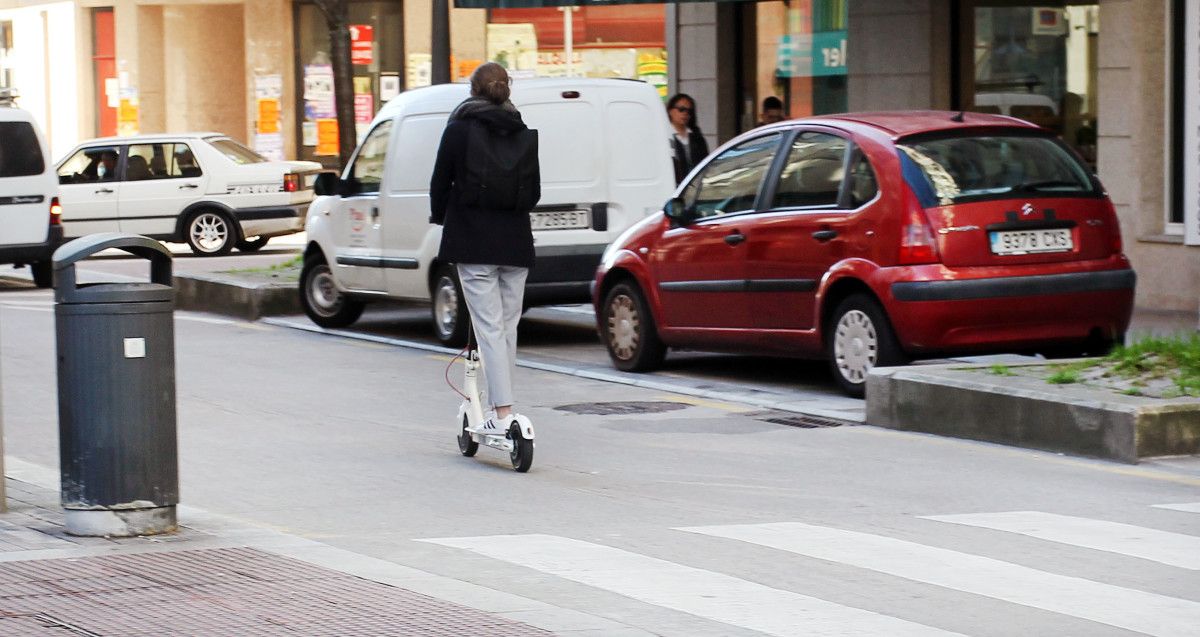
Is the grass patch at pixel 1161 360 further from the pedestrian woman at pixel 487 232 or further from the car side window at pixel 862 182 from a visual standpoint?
the pedestrian woman at pixel 487 232

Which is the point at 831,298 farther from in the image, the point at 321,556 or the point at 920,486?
the point at 321,556

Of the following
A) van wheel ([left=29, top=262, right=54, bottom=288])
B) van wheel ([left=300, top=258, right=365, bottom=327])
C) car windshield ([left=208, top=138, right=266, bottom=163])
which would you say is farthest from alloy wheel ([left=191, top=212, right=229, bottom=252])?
van wheel ([left=300, top=258, right=365, bottom=327])

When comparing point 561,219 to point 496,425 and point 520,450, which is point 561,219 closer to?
point 496,425

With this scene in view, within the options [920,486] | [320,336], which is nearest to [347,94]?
[320,336]

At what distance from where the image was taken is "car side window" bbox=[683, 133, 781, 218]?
12266mm

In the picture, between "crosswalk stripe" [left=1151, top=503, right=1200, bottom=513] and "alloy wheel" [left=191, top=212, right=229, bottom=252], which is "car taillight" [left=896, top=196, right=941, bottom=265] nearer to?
"crosswalk stripe" [left=1151, top=503, right=1200, bottom=513]

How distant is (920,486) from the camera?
28.4ft

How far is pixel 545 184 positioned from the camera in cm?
1454

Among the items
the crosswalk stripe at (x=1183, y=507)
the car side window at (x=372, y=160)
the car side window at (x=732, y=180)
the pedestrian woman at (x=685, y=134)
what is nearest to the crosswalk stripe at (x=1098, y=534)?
the crosswalk stripe at (x=1183, y=507)

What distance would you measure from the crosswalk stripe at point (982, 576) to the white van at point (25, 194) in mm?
15565

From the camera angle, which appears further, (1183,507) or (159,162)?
(159,162)

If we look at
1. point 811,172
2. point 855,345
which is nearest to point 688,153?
point 811,172

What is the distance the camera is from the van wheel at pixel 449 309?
48.5 feet

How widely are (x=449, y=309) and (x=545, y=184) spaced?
1227 millimetres
